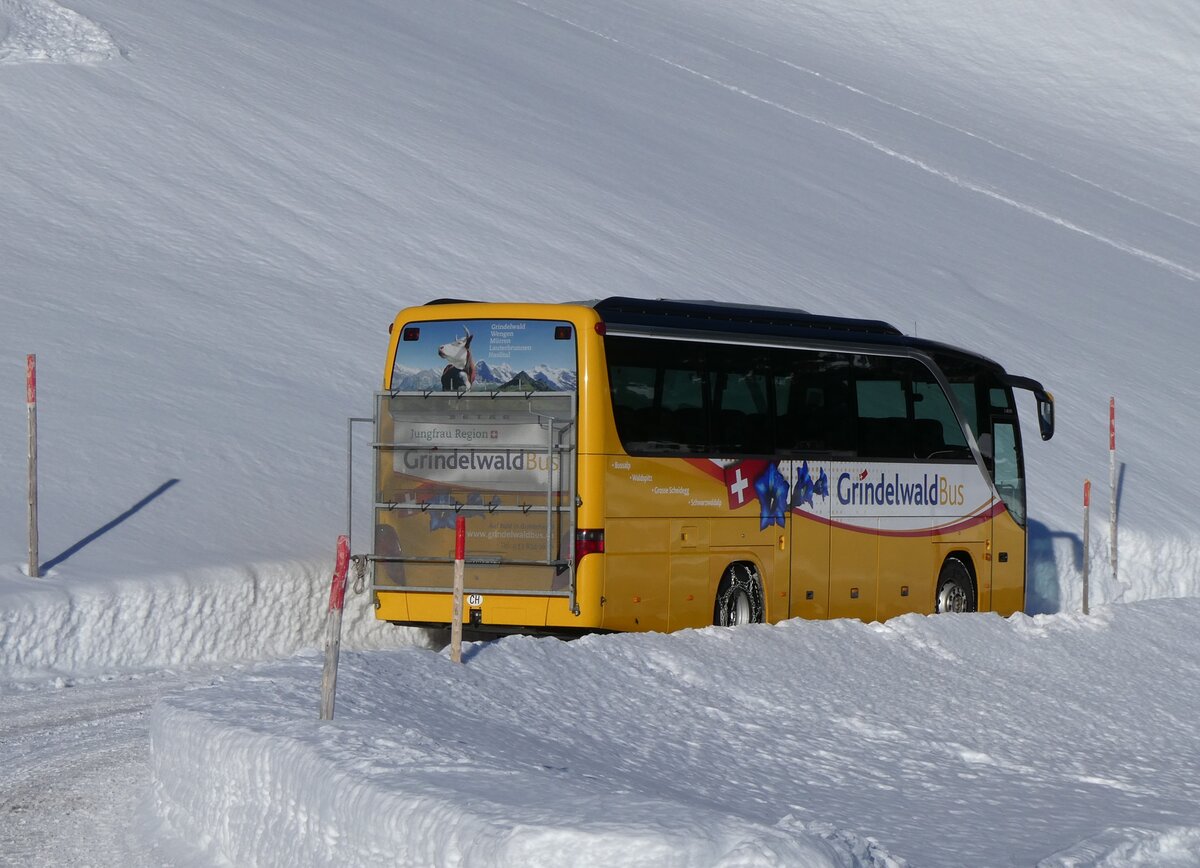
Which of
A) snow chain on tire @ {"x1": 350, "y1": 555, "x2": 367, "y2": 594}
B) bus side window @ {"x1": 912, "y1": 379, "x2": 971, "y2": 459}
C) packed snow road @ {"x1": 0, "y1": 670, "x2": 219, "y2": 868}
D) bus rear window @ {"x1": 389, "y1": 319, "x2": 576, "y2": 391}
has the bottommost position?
packed snow road @ {"x1": 0, "y1": 670, "x2": 219, "y2": 868}

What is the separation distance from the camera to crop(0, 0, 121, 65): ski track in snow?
27.8m

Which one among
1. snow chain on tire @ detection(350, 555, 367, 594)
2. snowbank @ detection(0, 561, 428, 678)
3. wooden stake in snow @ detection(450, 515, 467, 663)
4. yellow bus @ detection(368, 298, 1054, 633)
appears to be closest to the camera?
wooden stake in snow @ detection(450, 515, 467, 663)

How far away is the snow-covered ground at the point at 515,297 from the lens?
8008 millimetres

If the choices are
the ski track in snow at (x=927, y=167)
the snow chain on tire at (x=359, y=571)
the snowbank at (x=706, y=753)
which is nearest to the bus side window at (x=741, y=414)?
the snowbank at (x=706, y=753)

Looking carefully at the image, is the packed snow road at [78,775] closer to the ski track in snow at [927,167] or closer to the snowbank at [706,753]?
the snowbank at [706,753]

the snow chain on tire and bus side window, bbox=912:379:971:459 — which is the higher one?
bus side window, bbox=912:379:971:459

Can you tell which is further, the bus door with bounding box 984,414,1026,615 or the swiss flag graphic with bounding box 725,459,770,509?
the bus door with bounding box 984,414,1026,615

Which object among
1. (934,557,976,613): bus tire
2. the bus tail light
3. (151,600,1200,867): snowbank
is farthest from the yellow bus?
(934,557,976,613): bus tire

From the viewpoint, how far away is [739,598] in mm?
13500

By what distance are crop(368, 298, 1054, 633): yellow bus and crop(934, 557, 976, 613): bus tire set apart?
1398 mm

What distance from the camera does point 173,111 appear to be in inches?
1088

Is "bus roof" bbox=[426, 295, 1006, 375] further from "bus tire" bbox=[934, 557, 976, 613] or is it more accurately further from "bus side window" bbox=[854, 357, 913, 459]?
"bus tire" bbox=[934, 557, 976, 613]

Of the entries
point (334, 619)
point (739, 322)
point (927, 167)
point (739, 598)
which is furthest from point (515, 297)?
point (927, 167)

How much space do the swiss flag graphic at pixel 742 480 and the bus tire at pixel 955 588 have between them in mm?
3271
